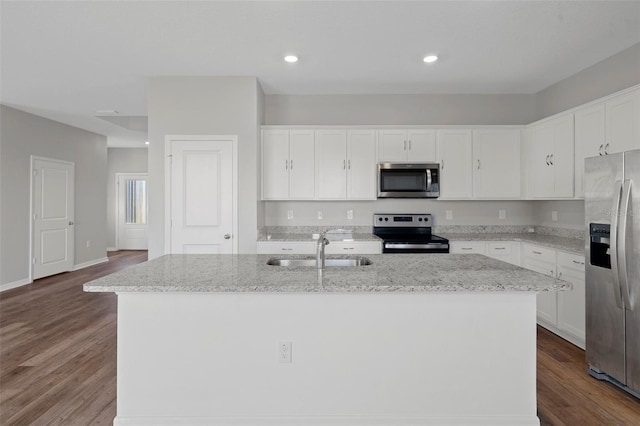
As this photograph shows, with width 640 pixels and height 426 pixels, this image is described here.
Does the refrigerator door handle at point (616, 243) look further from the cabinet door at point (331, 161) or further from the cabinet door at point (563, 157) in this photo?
the cabinet door at point (331, 161)

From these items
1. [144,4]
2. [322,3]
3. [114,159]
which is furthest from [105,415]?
[114,159]

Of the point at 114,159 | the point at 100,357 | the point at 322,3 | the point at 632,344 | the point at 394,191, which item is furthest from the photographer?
the point at 114,159

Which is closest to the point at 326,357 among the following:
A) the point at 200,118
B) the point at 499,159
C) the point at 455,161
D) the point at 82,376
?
the point at 82,376

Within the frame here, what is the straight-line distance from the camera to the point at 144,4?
262 centimetres

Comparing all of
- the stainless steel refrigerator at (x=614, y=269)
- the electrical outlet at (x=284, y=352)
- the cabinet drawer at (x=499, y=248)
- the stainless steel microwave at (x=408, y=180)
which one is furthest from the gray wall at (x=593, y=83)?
the electrical outlet at (x=284, y=352)

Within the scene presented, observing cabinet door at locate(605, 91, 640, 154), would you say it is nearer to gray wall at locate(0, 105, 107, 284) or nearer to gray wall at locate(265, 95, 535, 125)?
gray wall at locate(265, 95, 535, 125)

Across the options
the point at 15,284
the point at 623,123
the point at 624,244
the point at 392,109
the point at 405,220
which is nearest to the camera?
the point at 624,244

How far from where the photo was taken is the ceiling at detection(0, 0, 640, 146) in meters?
2.69

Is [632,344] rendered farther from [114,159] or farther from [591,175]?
[114,159]

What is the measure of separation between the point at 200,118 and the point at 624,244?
13.1 feet

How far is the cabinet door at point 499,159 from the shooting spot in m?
4.33

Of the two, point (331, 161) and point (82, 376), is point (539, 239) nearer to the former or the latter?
point (331, 161)

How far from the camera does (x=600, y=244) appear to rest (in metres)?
2.59

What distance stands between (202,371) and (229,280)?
0.55 m
